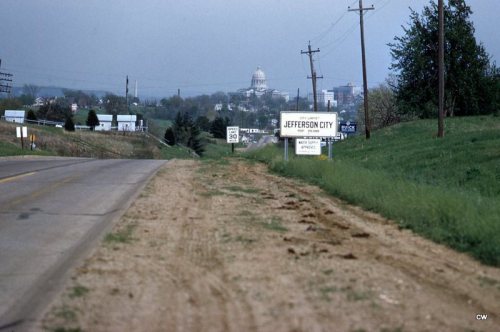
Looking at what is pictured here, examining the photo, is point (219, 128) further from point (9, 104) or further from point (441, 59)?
point (441, 59)

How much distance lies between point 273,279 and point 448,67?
166ft

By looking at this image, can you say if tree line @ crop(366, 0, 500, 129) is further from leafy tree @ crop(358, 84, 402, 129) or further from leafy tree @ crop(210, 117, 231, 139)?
leafy tree @ crop(210, 117, 231, 139)

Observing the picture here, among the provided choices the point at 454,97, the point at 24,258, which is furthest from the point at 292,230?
the point at 454,97

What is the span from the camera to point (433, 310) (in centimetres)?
677

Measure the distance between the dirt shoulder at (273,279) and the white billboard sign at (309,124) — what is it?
629 inches

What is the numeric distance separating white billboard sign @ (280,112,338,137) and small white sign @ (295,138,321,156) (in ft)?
2.28

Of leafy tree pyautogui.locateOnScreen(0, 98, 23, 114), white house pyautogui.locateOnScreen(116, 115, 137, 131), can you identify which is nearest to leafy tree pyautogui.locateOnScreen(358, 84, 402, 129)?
white house pyautogui.locateOnScreen(116, 115, 137, 131)

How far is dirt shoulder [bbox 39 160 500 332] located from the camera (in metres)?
6.52

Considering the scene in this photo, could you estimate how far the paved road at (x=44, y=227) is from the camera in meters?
7.68

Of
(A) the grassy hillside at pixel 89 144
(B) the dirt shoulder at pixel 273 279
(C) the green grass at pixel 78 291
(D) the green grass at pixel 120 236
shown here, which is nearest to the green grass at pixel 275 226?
(B) the dirt shoulder at pixel 273 279

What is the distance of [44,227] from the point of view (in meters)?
12.4

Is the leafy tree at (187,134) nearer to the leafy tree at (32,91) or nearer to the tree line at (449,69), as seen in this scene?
the tree line at (449,69)

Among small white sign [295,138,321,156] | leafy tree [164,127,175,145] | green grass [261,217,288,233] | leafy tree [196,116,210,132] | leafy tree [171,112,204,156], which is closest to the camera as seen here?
green grass [261,217,288,233]

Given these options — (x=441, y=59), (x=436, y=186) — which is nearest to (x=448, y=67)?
(x=441, y=59)
